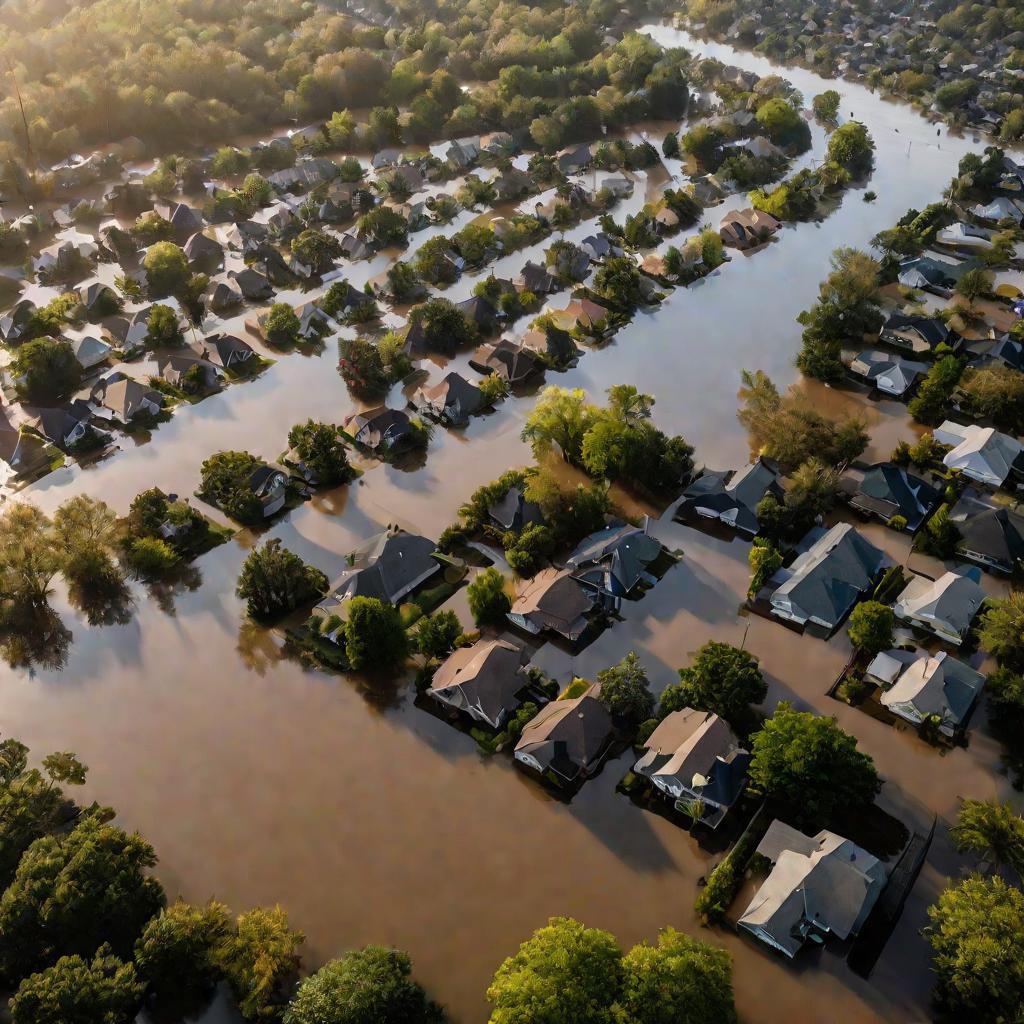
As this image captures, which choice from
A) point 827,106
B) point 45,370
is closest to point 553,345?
point 45,370

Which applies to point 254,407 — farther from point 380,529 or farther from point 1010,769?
point 1010,769

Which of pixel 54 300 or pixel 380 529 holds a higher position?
pixel 54 300

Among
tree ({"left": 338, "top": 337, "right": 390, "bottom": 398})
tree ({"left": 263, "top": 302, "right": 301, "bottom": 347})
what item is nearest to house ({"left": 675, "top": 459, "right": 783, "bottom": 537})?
tree ({"left": 338, "top": 337, "right": 390, "bottom": 398})

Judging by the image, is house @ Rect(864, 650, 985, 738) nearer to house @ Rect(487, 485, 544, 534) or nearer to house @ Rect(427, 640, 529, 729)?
house @ Rect(427, 640, 529, 729)

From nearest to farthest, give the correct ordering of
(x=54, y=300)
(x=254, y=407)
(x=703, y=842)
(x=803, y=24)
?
(x=703, y=842) → (x=254, y=407) → (x=54, y=300) → (x=803, y=24)

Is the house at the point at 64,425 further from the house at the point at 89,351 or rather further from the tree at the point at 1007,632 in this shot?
the tree at the point at 1007,632

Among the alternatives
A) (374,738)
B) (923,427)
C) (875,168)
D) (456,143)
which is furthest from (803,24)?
(374,738)
